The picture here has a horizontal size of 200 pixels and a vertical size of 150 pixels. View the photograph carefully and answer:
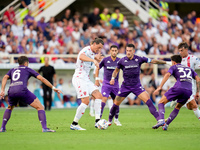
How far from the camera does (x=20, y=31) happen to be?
941 inches

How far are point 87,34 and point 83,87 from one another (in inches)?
500

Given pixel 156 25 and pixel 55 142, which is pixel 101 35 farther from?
pixel 55 142

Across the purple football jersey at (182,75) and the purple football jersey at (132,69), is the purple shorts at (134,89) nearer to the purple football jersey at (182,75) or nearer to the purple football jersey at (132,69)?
the purple football jersey at (132,69)

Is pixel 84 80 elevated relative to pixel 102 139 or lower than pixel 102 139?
elevated

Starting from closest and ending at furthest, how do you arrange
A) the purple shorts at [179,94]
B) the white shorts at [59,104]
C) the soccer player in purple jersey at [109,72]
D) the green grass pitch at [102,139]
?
the green grass pitch at [102,139] → the purple shorts at [179,94] → the soccer player in purple jersey at [109,72] → the white shorts at [59,104]

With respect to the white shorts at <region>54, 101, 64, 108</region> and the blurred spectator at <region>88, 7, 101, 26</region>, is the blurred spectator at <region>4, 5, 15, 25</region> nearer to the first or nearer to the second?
the blurred spectator at <region>88, 7, 101, 26</region>

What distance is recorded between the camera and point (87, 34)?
80.6 ft

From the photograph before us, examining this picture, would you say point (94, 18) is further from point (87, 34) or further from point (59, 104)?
point (59, 104)

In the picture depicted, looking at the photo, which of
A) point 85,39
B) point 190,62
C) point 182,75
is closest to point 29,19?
point 85,39

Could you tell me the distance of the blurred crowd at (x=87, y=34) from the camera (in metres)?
23.7

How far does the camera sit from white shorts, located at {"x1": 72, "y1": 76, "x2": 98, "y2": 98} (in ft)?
Answer: 39.6

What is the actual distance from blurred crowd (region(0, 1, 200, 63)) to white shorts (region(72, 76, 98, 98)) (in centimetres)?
1156

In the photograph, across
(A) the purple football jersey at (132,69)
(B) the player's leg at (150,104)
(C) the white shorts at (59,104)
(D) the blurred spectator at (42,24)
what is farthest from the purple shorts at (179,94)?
(D) the blurred spectator at (42,24)

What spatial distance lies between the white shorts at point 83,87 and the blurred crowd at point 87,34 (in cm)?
1156
